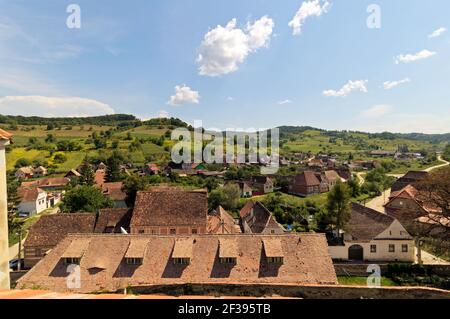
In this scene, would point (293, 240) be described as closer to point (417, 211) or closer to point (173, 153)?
point (417, 211)

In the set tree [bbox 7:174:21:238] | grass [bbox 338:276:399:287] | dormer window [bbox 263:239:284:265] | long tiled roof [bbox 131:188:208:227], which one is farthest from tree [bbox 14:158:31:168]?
grass [bbox 338:276:399:287]

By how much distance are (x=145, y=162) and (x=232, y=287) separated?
83.4 m

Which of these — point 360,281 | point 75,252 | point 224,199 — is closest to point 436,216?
point 360,281

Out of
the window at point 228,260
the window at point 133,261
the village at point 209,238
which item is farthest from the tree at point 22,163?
the window at point 228,260

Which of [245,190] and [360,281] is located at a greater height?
[245,190]

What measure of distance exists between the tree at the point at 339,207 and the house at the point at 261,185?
109 feet

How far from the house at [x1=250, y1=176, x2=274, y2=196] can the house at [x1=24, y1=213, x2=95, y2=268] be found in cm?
4056

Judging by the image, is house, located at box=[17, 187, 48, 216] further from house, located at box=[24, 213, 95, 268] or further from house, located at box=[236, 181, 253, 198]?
house, located at box=[236, 181, 253, 198]

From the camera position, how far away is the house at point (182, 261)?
14.6 metres

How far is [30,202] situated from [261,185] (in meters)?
45.4

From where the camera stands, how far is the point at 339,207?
100 feet

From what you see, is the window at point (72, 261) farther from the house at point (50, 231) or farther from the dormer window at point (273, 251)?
the house at point (50, 231)

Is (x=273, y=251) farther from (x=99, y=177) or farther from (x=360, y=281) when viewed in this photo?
(x=99, y=177)
